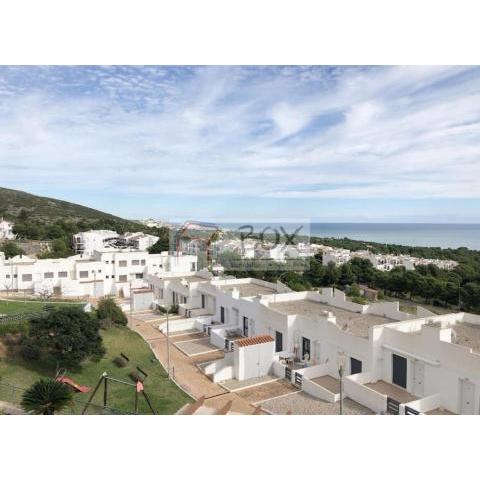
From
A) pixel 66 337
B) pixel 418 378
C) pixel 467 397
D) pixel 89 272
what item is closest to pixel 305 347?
pixel 418 378

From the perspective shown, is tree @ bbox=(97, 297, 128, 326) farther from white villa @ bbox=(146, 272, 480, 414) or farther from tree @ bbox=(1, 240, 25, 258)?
tree @ bbox=(1, 240, 25, 258)

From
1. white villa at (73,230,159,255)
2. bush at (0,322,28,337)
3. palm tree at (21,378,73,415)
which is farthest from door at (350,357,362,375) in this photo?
white villa at (73,230,159,255)

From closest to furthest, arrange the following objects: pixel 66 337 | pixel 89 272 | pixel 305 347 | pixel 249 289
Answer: pixel 66 337, pixel 305 347, pixel 249 289, pixel 89 272

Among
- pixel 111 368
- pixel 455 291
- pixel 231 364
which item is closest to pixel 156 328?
pixel 111 368

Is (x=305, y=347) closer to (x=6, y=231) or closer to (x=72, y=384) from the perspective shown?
(x=72, y=384)

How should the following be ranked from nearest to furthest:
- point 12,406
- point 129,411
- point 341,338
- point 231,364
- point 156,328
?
point 12,406, point 129,411, point 341,338, point 231,364, point 156,328
